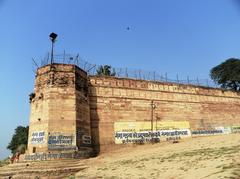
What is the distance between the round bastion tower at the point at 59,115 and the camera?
20.4 m

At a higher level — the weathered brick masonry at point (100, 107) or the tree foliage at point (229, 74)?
the tree foliage at point (229, 74)

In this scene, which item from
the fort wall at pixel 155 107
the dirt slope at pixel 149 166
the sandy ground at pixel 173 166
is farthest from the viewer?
the fort wall at pixel 155 107

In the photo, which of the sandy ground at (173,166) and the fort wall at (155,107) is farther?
the fort wall at (155,107)

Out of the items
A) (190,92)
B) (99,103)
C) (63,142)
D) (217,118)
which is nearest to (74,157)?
(63,142)

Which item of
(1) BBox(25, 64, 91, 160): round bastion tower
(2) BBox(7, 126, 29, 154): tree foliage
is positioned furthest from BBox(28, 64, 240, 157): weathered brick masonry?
(2) BBox(7, 126, 29, 154): tree foliage

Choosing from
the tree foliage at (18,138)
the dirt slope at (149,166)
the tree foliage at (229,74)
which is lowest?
the dirt slope at (149,166)

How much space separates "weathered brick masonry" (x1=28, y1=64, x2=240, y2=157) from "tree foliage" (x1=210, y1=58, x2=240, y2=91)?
14231 millimetres

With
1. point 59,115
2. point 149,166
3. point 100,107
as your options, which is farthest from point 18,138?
point 149,166

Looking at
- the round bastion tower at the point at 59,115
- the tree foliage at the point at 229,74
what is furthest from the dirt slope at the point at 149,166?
the tree foliage at the point at 229,74

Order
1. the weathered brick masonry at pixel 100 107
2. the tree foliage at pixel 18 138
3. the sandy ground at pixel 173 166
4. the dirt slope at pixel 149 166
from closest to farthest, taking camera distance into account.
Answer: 1. the sandy ground at pixel 173 166
2. the dirt slope at pixel 149 166
3. the weathered brick masonry at pixel 100 107
4. the tree foliage at pixel 18 138

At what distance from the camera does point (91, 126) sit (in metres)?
23.6

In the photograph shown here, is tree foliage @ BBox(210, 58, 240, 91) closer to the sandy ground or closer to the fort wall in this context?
the fort wall

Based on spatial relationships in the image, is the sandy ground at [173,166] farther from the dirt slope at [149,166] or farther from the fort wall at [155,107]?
the fort wall at [155,107]

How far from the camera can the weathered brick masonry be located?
21016mm
